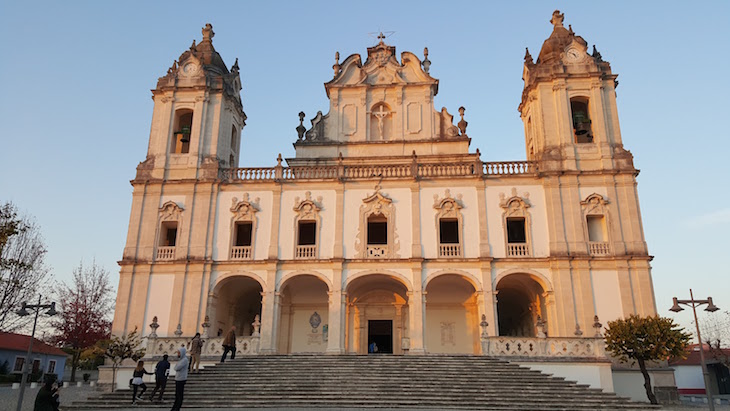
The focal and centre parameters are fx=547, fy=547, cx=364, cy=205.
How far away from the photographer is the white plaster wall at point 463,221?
22.3 m

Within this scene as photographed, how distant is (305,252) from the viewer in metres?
22.7

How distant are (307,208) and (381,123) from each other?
616cm

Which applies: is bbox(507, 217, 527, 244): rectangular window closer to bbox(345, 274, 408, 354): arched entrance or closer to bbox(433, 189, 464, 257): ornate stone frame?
bbox(433, 189, 464, 257): ornate stone frame

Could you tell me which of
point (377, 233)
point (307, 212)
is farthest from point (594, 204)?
point (307, 212)

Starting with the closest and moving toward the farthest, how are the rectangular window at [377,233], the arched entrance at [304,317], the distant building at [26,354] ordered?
the arched entrance at [304,317] → the rectangular window at [377,233] → the distant building at [26,354]

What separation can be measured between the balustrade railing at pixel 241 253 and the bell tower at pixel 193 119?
11.6ft

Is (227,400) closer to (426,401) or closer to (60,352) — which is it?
(426,401)

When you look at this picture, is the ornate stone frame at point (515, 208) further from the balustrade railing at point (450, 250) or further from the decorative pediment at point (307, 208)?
the decorative pediment at point (307, 208)

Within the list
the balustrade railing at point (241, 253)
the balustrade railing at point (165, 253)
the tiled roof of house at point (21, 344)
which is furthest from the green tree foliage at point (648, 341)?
the tiled roof of house at point (21, 344)

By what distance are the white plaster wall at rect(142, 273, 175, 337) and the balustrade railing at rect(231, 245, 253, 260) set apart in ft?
8.50

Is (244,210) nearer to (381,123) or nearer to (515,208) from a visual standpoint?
(381,123)

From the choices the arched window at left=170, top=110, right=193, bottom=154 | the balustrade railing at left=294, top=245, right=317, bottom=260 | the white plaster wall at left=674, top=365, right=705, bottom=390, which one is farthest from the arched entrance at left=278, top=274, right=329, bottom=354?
the white plaster wall at left=674, top=365, right=705, bottom=390

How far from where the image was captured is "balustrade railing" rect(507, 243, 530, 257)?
2203 cm

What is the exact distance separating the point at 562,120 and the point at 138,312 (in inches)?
769
